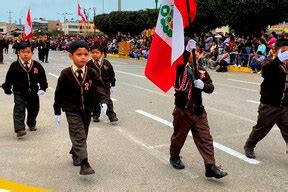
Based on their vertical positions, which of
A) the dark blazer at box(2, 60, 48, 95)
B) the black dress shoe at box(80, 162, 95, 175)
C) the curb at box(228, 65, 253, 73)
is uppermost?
the dark blazer at box(2, 60, 48, 95)

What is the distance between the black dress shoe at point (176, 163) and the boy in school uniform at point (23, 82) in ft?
9.18

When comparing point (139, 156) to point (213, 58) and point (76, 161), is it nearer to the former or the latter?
point (76, 161)

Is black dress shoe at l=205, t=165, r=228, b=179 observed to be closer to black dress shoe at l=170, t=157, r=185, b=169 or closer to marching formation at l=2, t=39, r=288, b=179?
marching formation at l=2, t=39, r=288, b=179

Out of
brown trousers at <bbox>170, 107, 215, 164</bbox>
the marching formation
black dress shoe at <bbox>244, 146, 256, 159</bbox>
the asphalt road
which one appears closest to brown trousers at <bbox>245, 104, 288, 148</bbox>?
the marching formation

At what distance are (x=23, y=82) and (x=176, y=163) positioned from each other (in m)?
3.23

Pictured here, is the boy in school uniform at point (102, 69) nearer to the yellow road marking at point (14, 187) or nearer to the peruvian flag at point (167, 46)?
the yellow road marking at point (14, 187)

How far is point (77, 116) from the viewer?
17.3 ft

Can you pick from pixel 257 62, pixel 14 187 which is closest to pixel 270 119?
pixel 14 187

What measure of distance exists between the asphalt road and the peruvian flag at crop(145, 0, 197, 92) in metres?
1.20

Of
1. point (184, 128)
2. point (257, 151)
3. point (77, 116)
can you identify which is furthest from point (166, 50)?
point (257, 151)

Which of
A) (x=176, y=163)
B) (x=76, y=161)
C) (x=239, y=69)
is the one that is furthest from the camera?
(x=239, y=69)

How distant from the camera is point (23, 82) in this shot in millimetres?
7355

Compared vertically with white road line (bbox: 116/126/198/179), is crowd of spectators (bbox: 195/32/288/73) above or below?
above

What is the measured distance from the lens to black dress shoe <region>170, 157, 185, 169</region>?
551 centimetres
